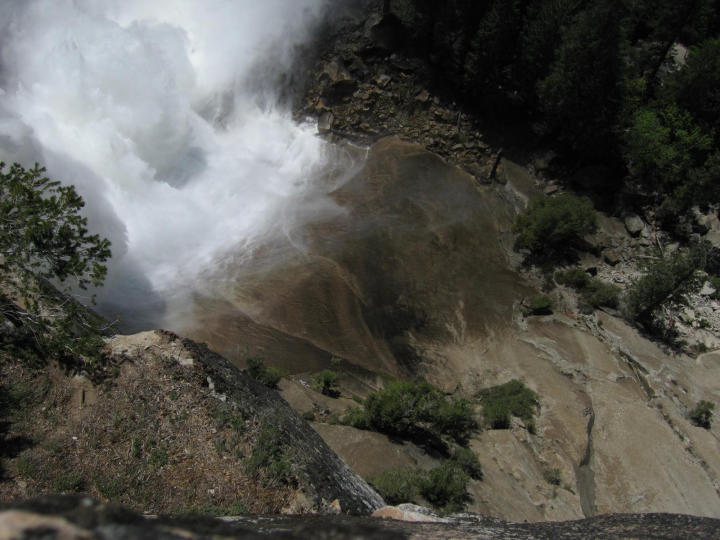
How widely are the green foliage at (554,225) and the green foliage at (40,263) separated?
927 inches

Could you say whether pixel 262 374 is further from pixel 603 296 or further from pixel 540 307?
pixel 603 296

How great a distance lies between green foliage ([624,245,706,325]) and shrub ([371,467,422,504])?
1704 cm

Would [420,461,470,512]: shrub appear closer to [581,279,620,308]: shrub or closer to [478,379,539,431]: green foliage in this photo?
[478,379,539,431]: green foliage

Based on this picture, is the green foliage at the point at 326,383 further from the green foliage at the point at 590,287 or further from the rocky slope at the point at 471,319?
the green foliage at the point at 590,287

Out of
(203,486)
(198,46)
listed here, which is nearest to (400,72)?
(198,46)

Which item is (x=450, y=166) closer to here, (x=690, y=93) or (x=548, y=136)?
(x=548, y=136)

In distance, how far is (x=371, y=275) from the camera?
25922 mm

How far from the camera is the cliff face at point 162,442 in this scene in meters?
8.02

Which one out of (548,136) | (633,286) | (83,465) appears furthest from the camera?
(548,136)

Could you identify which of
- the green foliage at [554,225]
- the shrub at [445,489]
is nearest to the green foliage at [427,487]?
the shrub at [445,489]

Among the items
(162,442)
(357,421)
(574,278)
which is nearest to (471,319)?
(574,278)

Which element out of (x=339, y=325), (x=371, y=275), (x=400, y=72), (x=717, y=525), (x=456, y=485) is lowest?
(x=717, y=525)

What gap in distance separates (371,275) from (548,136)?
56.7ft

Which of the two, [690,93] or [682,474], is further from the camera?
[690,93]
